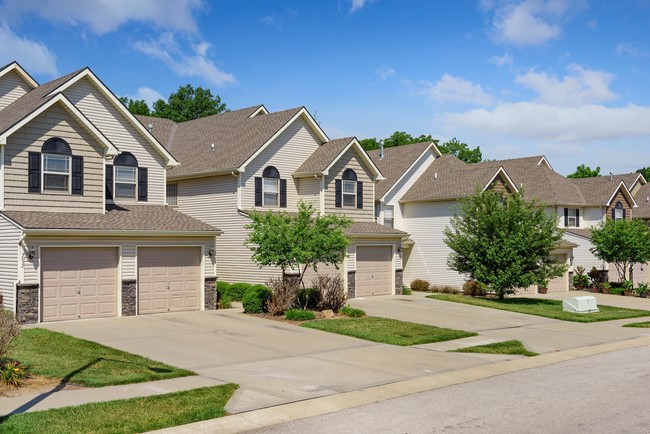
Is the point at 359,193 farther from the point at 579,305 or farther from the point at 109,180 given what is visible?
the point at 109,180

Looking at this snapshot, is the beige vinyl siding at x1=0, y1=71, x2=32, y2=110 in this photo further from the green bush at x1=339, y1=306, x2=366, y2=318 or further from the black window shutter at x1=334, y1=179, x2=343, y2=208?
the green bush at x1=339, y1=306, x2=366, y2=318

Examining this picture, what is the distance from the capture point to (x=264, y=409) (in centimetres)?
1189

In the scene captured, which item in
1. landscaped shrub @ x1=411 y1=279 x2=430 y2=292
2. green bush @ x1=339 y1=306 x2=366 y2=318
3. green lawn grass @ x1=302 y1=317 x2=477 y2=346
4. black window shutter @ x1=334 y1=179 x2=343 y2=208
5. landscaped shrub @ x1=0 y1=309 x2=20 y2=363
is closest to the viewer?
landscaped shrub @ x1=0 y1=309 x2=20 y2=363

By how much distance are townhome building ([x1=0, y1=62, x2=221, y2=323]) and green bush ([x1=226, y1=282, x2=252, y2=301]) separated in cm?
251

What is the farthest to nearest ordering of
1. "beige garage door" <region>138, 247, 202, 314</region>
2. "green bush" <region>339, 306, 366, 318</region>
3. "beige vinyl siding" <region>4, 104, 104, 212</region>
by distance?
"green bush" <region>339, 306, 366, 318</region> → "beige garage door" <region>138, 247, 202, 314</region> → "beige vinyl siding" <region>4, 104, 104, 212</region>

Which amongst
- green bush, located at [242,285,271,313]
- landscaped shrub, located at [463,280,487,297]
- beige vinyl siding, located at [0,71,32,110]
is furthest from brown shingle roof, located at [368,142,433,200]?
beige vinyl siding, located at [0,71,32,110]

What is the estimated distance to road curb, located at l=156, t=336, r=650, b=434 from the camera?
35.9 feet

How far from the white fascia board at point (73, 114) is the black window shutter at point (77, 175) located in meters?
0.96

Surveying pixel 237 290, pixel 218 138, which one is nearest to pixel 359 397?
pixel 237 290

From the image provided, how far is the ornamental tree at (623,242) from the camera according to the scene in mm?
39938

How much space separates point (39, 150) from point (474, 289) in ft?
74.3

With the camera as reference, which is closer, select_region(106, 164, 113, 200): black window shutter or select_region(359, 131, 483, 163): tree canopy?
select_region(106, 164, 113, 200): black window shutter

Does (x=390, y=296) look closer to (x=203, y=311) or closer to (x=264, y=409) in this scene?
(x=203, y=311)

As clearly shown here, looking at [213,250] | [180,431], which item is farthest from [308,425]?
[213,250]
